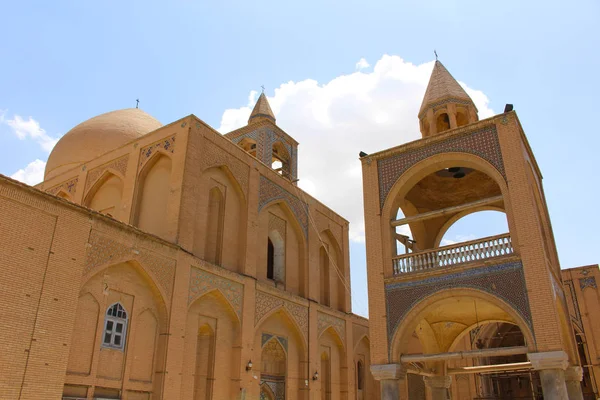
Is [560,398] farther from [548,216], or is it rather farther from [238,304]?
[238,304]

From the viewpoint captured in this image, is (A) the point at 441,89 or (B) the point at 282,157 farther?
(B) the point at 282,157

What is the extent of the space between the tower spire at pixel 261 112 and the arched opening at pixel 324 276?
18.0ft

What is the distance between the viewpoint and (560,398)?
879 centimetres

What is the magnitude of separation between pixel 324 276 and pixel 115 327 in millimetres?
9562

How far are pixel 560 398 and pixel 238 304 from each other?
7605mm

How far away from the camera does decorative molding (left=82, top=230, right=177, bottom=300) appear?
10.1m

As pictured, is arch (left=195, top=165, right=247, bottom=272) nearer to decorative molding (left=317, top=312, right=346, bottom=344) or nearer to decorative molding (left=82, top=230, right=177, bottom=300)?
decorative molding (left=82, top=230, right=177, bottom=300)

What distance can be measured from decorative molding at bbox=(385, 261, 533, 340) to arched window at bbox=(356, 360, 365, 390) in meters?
8.82

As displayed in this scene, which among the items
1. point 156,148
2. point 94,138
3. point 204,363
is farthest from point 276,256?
point 94,138

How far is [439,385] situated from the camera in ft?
41.2

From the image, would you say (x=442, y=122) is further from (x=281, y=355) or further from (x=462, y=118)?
(x=281, y=355)

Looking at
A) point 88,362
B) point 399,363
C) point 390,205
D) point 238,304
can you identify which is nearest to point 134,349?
point 88,362

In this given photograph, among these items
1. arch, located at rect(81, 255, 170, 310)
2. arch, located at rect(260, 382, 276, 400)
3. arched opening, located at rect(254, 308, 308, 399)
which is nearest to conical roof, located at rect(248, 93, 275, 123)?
arched opening, located at rect(254, 308, 308, 399)

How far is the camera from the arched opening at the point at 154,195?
13320mm
